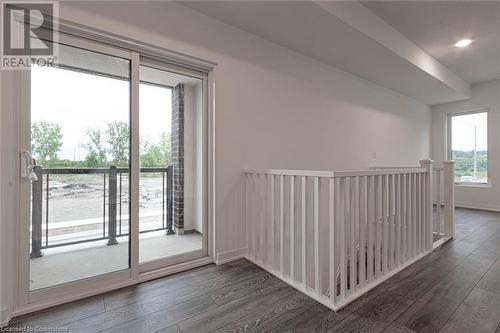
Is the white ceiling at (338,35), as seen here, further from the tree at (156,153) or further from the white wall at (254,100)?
the tree at (156,153)

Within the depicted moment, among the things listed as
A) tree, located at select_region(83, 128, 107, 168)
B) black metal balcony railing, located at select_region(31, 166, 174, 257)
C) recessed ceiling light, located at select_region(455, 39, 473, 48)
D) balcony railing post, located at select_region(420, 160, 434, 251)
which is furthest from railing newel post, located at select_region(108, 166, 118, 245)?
recessed ceiling light, located at select_region(455, 39, 473, 48)

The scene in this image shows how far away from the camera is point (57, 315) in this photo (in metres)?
1.55

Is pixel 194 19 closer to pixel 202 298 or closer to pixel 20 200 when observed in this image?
pixel 20 200

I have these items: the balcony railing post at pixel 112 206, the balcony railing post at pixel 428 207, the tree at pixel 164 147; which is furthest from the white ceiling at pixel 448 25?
the balcony railing post at pixel 112 206

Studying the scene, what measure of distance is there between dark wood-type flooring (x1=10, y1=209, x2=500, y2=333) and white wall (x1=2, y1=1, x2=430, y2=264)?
57 cm

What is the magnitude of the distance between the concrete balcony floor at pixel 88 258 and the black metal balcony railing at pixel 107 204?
0.05 metres

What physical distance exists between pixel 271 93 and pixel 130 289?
7.84 ft

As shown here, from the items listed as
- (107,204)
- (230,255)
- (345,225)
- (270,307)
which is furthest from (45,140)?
(345,225)

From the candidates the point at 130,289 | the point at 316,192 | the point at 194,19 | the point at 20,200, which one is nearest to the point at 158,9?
the point at 194,19

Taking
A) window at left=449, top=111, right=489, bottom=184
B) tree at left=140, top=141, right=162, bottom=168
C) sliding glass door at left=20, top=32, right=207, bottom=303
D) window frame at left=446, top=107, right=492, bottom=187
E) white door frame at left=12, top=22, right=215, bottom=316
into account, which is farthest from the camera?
window at left=449, top=111, right=489, bottom=184

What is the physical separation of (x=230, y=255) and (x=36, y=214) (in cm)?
162

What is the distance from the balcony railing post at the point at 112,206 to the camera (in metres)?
1.98

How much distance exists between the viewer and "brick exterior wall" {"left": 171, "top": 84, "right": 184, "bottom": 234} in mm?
2377

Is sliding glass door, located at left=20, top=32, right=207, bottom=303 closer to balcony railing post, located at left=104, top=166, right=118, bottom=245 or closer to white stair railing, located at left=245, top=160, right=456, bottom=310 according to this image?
balcony railing post, located at left=104, top=166, right=118, bottom=245
